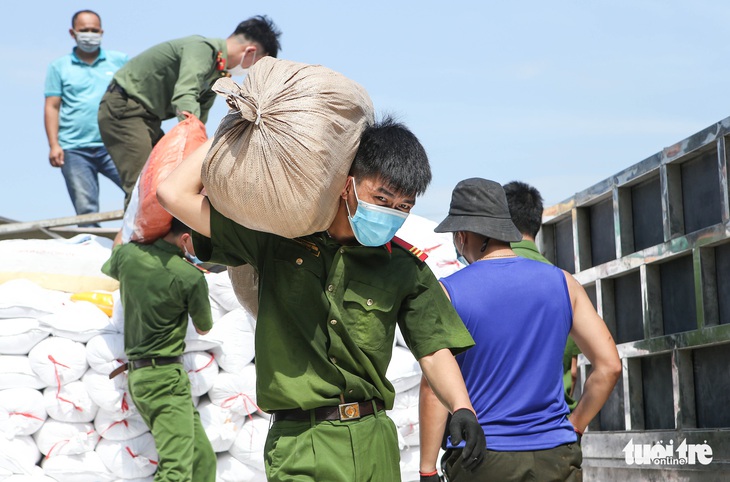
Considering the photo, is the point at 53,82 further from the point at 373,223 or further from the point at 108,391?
the point at 373,223

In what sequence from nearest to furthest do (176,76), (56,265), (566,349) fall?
(566,349)
(56,265)
(176,76)

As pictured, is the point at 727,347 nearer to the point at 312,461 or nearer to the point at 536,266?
the point at 536,266

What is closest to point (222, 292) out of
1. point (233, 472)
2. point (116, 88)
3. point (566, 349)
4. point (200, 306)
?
point (200, 306)

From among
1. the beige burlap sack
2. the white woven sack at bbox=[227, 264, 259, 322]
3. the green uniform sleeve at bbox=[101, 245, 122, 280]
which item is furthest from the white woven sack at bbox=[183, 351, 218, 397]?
the beige burlap sack

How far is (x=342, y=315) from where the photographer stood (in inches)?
90.8

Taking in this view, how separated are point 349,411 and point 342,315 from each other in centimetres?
22

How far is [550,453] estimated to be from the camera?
112 inches

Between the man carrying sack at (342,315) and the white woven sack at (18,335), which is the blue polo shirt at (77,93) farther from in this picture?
the man carrying sack at (342,315)

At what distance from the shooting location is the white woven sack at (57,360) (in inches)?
179

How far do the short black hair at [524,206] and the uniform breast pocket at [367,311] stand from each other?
4.81 feet

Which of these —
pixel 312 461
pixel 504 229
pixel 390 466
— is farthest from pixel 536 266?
pixel 312 461

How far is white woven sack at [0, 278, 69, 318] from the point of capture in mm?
4602

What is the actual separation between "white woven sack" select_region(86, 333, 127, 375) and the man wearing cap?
208 cm

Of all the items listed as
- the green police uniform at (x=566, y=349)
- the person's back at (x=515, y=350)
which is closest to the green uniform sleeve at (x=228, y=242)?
the person's back at (x=515, y=350)
